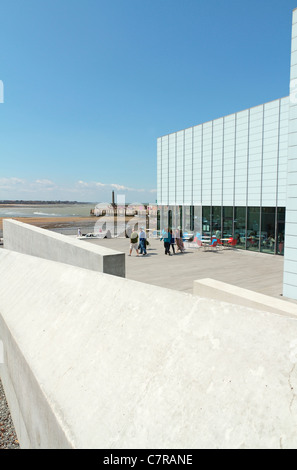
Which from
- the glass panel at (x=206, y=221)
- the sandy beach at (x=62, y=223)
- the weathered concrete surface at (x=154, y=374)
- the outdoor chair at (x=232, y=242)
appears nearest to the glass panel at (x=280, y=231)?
the outdoor chair at (x=232, y=242)

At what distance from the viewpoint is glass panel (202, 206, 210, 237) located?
22.2m

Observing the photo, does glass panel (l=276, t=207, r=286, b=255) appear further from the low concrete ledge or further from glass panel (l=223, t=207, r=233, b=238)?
the low concrete ledge

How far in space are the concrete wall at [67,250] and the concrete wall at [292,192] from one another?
6.01 metres

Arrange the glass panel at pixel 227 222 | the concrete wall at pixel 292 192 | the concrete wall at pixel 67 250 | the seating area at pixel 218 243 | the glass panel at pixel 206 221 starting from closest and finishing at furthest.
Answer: the concrete wall at pixel 67 250 → the concrete wall at pixel 292 192 → the seating area at pixel 218 243 → the glass panel at pixel 227 222 → the glass panel at pixel 206 221

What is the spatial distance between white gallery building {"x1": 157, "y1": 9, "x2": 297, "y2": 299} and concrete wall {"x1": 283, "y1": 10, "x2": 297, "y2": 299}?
11.9 feet

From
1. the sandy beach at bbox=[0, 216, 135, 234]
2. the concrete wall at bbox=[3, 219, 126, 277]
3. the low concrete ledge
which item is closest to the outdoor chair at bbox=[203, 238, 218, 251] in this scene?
the concrete wall at bbox=[3, 219, 126, 277]

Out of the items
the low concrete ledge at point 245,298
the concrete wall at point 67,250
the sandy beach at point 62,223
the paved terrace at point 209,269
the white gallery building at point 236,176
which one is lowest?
the paved terrace at point 209,269

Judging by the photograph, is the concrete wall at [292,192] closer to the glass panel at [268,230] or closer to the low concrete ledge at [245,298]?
the low concrete ledge at [245,298]

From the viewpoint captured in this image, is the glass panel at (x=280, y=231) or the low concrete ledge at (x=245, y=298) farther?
the glass panel at (x=280, y=231)

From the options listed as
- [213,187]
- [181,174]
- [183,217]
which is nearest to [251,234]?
[213,187]

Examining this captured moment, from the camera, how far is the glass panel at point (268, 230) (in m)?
17.5

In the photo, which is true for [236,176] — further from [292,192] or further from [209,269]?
[292,192]

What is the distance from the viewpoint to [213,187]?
21453mm
